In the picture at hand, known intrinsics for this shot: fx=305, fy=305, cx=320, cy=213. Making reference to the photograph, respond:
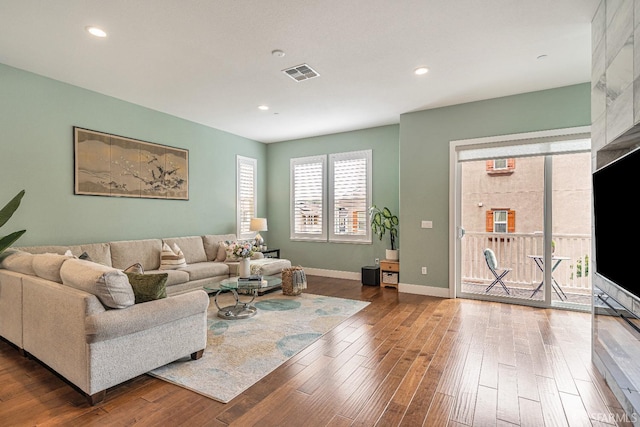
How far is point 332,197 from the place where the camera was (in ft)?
22.1

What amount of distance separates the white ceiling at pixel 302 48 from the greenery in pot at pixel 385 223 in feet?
6.67

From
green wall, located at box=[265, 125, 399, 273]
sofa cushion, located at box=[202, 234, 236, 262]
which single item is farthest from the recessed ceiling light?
green wall, located at box=[265, 125, 399, 273]

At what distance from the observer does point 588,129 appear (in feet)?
13.2

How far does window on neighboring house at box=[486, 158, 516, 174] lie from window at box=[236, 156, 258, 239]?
16.5ft

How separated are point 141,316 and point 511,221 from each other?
6.12 m

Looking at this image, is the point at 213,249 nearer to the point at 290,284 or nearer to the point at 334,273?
the point at 290,284

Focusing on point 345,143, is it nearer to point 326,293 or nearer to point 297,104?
point 297,104

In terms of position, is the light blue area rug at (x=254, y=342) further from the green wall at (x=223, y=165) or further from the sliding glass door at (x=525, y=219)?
the sliding glass door at (x=525, y=219)

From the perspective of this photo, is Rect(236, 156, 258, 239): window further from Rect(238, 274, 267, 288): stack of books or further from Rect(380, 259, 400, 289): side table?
Rect(380, 259, 400, 289): side table

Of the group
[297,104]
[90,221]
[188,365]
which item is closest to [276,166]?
[297,104]

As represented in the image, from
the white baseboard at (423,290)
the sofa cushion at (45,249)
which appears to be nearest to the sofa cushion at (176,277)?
the sofa cushion at (45,249)

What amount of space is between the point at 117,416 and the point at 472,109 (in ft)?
18.0

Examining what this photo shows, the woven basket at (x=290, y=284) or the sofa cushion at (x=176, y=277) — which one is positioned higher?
the sofa cushion at (x=176, y=277)

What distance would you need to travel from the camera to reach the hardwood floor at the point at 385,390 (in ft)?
6.47
